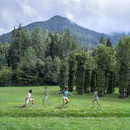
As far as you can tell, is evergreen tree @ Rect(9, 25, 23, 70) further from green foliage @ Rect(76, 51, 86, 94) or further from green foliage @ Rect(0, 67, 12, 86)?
green foliage @ Rect(76, 51, 86, 94)

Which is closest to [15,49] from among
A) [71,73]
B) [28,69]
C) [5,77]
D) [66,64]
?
[28,69]

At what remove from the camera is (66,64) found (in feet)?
168

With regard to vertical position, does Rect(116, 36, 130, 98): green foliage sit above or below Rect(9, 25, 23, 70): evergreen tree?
below

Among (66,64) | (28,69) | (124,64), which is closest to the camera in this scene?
(124,64)

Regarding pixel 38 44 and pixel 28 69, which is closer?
pixel 28 69

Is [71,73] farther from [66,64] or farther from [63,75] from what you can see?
[66,64]

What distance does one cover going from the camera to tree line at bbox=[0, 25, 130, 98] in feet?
137

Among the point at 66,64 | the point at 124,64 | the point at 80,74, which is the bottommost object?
the point at 80,74

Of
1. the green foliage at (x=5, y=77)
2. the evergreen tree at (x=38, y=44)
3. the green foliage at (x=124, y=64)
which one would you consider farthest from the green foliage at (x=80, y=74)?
the evergreen tree at (x=38, y=44)

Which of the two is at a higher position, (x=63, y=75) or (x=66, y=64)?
(x=66, y=64)

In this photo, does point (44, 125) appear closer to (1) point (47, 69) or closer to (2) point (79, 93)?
(2) point (79, 93)

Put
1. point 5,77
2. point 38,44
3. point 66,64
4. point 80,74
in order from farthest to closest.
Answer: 1. point 38,44
2. point 5,77
3. point 66,64
4. point 80,74

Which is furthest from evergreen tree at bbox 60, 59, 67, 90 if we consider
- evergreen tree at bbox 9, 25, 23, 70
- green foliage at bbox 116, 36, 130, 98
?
evergreen tree at bbox 9, 25, 23, 70

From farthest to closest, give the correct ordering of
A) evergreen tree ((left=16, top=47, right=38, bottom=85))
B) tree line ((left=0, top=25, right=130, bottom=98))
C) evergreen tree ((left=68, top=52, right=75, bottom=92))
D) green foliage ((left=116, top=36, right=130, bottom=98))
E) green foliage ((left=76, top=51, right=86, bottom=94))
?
evergreen tree ((left=16, top=47, right=38, bottom=85)), evergreen tree ((left=68, top=52, right=75, bottom=92)), green foliage ((left=76, top=51, right=86, bottom=94)), tree line ((left=0, top=25, right=130, bottom=98)), green foliage ((left=116, top=36, right=130, bottom=98))
